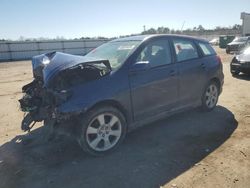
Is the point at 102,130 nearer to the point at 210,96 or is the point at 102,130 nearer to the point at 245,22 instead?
the point at 210,96

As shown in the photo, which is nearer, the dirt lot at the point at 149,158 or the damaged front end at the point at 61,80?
the dirt lot at the point at 149,158

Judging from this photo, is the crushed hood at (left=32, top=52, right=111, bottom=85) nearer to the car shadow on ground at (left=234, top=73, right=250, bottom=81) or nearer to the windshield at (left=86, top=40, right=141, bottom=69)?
the windshield at (left=86, top=40, right=141, bottom=69)

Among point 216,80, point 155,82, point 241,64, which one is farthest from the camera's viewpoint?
point 241,64

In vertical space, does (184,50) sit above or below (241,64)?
above

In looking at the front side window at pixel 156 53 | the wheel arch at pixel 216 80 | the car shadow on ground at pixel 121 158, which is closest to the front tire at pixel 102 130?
the car shadow on ground at pixel 121 158

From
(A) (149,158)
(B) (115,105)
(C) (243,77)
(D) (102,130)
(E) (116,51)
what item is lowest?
(A) (149,158)

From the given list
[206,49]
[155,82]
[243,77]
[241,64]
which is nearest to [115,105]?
[155,82]

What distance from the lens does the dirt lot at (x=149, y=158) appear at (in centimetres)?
347

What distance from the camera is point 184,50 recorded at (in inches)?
213

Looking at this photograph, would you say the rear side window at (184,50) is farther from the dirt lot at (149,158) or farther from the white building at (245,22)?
the white building at (245,22)

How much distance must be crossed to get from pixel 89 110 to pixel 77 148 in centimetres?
90

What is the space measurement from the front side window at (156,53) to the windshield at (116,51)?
8.2 inches

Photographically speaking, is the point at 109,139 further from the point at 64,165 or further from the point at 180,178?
the point at 180,178

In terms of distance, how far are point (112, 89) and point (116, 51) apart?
1.09 metres
